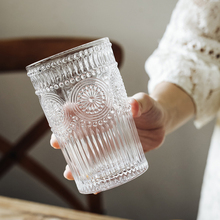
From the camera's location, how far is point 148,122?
2.28 feet

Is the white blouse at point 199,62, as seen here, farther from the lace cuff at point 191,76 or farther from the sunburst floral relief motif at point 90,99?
the sunburst floral relief motif at point 90,99

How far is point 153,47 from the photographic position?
140cm

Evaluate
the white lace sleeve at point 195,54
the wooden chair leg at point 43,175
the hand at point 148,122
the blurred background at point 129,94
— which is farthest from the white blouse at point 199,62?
the wooden chair leg at point 43,175

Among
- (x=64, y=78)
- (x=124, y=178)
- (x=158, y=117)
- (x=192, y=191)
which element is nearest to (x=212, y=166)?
(x=158, y=117)

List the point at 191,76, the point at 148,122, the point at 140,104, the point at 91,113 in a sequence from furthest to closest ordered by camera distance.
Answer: the point at 191,76, the point at 148,122, the point at 140,104, the point at 91,113

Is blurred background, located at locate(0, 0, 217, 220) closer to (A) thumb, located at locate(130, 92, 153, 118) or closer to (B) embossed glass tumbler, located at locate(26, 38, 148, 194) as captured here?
(A) thumb, located at locate(130, 92, 153, 118)

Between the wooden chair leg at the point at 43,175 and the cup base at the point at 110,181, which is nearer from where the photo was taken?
the cup base at the point at 110,181

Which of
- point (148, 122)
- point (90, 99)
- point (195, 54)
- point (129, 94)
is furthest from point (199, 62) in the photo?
point (129, 94)

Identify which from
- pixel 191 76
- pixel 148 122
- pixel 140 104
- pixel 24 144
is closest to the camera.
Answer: pixel 140 104

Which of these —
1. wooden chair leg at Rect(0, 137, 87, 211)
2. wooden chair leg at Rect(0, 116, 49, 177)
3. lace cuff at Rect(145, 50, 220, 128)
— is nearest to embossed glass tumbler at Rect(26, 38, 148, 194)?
lace cuff at Rect(145, 50, 220, 128)

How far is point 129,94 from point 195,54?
2.29ft

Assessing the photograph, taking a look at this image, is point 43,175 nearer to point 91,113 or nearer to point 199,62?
point 199,62

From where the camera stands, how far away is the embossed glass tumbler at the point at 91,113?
0.45 meters

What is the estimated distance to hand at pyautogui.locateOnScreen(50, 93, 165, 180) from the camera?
0.59m
